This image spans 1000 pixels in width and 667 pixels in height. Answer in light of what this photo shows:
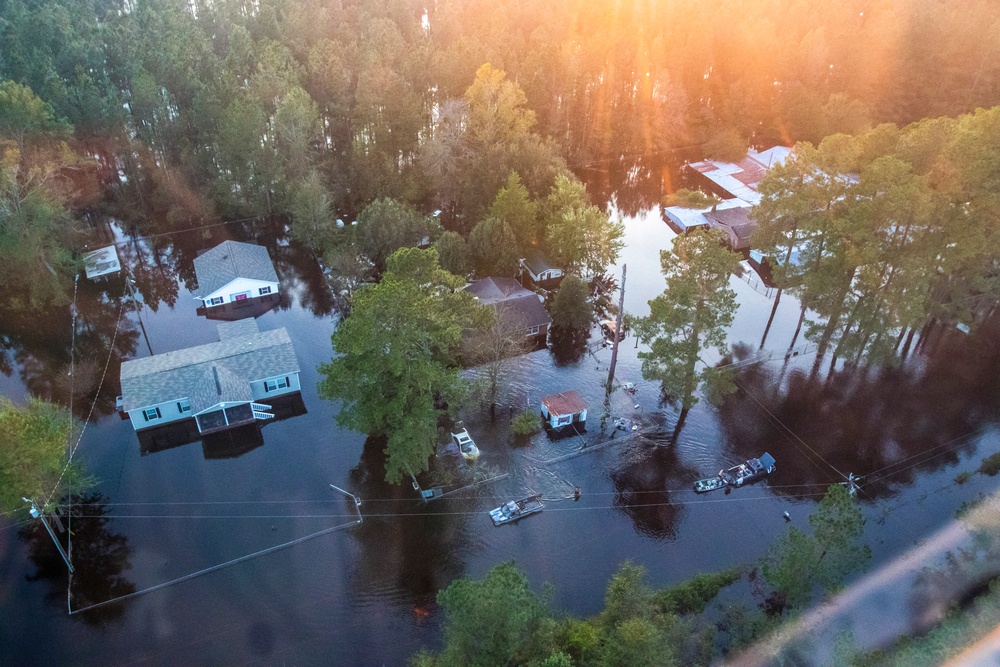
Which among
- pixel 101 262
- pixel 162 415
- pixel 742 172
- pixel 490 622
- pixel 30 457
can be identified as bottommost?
pixel 162 415

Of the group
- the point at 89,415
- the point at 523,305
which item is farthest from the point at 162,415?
the point at 523,305

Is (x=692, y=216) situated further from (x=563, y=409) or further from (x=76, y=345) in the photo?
(x=76, y=345)

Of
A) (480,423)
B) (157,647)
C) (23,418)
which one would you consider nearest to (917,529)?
(480,423)

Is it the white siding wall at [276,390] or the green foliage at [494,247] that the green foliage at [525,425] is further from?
the green foliage at [494,247]

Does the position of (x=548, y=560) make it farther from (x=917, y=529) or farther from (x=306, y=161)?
(x=306, y=161)

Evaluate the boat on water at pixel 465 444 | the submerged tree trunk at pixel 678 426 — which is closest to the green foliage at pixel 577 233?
the submerged tree trunk at pixel 678 426

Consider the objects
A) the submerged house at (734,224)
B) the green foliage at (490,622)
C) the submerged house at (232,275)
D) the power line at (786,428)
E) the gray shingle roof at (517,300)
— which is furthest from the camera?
the submerged house at (734,224)

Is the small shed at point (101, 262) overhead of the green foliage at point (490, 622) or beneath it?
beneath
